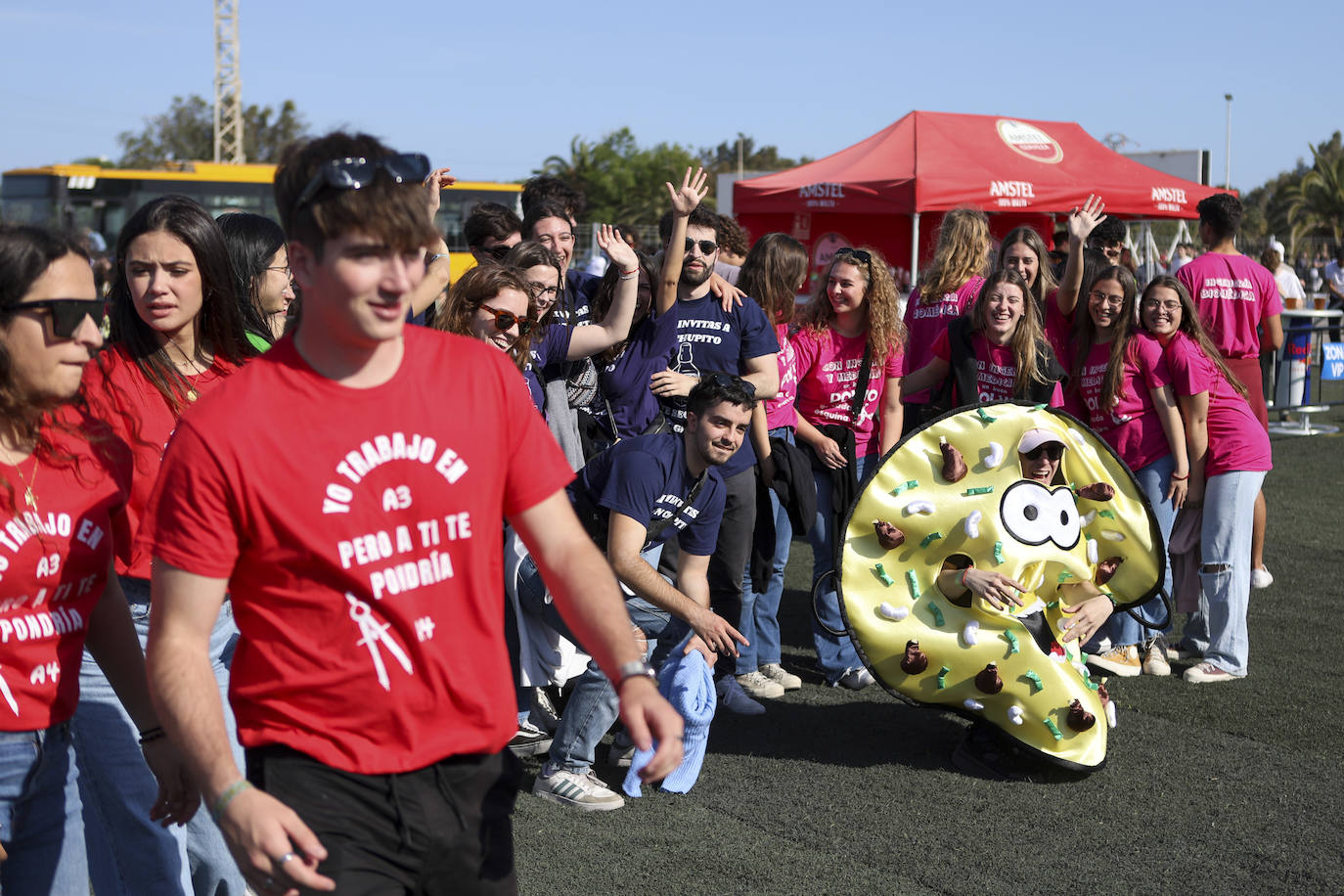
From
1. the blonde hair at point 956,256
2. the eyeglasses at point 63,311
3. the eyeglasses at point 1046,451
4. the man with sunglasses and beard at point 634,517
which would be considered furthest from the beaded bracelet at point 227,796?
the blonde hair at point 956,256

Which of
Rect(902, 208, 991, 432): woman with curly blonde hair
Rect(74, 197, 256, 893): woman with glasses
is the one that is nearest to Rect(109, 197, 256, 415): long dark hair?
Rect(74, 197, 256, 893): woman with glasses

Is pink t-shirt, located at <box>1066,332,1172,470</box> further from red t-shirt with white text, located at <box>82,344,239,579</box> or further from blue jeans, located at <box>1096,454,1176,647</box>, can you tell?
red t-shirt with white text, located at <box>82,344,239,579</box>

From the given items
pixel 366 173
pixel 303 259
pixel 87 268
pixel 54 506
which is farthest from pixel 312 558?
pixel 87 268

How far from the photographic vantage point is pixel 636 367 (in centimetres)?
547

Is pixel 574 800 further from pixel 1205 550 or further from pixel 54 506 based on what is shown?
pixel 1205 550

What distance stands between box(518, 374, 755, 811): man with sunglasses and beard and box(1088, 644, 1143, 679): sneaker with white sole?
2346mm

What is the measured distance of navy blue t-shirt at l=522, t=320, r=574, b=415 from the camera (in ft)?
15.7

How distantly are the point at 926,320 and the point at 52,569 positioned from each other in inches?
196

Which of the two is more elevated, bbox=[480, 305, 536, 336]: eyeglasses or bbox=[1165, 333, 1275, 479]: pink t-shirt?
bbox=[480, 305, 536, 336]: eyeglasses

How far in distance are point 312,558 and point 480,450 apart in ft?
1.03

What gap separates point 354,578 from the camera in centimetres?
188

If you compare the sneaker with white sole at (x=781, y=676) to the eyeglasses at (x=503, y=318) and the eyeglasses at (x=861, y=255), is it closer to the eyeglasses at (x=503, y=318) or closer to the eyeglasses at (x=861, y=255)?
the eyeglasses at (x=861, y=255)

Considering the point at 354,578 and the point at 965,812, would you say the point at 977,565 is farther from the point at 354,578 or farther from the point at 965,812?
the point at 354,578

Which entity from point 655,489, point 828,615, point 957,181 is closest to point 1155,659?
point 828,615
